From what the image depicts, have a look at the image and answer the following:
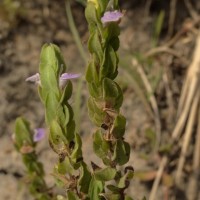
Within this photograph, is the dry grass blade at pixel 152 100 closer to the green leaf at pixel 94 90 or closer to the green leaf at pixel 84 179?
the green leaf at pixel 84 179

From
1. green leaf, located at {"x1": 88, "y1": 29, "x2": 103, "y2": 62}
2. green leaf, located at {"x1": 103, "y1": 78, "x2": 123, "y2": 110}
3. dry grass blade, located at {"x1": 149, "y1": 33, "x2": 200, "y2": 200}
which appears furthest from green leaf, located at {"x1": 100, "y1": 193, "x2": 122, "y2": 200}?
dry grass blade, located at {"x1": 149, "y1": 33, "x2": 200, "y2": 200}

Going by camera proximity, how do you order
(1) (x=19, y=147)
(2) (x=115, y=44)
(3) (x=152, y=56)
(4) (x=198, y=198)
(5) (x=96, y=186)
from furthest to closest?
1. (3) (x=152, y=56)
2. (4) (x=198, y=198)
3. (1) (x=19, y=147)
4. (5) (x=96, y=186)
5. (2) (x=115, y=44)

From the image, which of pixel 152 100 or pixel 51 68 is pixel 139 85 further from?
pixel 51 68

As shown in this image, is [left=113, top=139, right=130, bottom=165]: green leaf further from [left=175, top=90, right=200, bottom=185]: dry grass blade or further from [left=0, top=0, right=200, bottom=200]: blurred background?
[left=175, top=90, right=200, bottom=185]: dry grass blade

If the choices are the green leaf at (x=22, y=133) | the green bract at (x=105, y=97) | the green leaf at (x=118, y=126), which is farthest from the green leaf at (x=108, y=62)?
the green leaf at (x=22, y=133)

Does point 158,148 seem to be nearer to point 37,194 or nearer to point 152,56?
point 152,56

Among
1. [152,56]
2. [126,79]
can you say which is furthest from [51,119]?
[152,56]

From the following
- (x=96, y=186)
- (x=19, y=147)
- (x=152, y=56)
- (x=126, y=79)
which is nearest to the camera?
(x=96, y=186)
